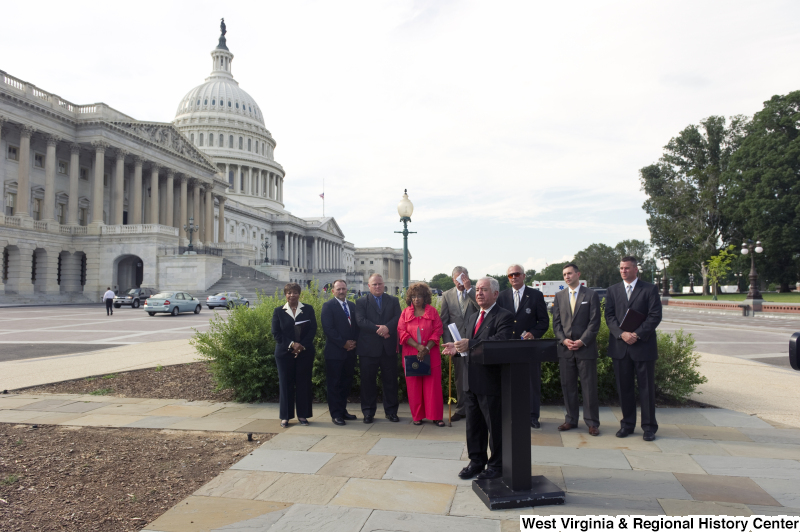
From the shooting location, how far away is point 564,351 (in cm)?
730

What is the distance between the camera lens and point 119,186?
57750mm

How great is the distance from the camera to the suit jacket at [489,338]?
501cm

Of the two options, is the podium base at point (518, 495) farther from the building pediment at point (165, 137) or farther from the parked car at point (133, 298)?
the building pediment at point (165, 137)

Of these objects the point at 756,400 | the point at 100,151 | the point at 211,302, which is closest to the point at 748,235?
the point at 211,302

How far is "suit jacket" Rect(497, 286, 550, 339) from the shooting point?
736 cm

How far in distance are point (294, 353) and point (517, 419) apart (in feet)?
12.3

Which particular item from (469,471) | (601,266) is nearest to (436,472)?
(469,471)

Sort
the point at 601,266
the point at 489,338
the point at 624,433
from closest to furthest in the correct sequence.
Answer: the point at 489,338 → the point at 624,433 → the point at 601,266

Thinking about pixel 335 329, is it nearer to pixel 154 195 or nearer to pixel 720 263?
pixel 720 263

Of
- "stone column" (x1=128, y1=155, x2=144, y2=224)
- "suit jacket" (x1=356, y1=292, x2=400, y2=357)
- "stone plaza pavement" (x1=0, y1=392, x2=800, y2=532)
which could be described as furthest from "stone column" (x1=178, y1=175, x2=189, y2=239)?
"suit jacket" (x1=356, y1=292, x2=400, y2=357)

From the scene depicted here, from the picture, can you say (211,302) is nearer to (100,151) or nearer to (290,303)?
(100,151)

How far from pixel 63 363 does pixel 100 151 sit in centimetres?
4911

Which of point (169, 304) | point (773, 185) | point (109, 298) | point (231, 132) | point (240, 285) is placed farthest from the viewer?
point (231, 132)

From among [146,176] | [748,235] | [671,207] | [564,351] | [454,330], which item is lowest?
[564,351]
